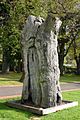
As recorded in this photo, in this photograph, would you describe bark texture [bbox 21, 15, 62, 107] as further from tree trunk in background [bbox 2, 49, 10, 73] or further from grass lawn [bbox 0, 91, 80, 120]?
tree trunk in background [bbox 2, 49, 10, 73]

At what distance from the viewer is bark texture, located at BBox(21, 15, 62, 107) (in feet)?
33.4

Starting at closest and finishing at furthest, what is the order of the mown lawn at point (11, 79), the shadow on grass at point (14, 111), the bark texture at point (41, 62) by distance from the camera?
the shadow on grass at point (14, 111)
the bark texture at point (41, 62)
the mown lawn at point (11, 79)

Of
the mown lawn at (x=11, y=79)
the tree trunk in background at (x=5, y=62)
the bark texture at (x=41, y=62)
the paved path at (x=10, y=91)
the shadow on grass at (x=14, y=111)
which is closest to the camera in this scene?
the shadow on grass at (x=14, y=111)

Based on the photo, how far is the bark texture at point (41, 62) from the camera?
1018 cm

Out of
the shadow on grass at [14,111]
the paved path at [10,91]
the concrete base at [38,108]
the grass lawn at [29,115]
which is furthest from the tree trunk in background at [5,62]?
the grass lawn at [29,115]

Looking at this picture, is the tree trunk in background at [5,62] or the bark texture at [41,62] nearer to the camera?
the bark texture at [41,62]

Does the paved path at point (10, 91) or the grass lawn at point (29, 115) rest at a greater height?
the paved path at point (10, 91)

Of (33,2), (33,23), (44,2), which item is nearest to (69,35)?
(44,2)

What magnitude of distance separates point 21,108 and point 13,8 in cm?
1446

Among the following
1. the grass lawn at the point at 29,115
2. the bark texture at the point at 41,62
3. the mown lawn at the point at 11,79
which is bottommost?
the grass lawn at the point at 29,115

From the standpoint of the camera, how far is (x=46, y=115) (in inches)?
377

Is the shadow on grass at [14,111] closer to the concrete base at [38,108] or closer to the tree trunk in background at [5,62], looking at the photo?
the concrete base at [38,108]

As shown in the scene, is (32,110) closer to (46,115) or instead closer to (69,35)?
(46,115)

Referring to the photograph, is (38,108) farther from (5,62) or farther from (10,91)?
(5,62)
